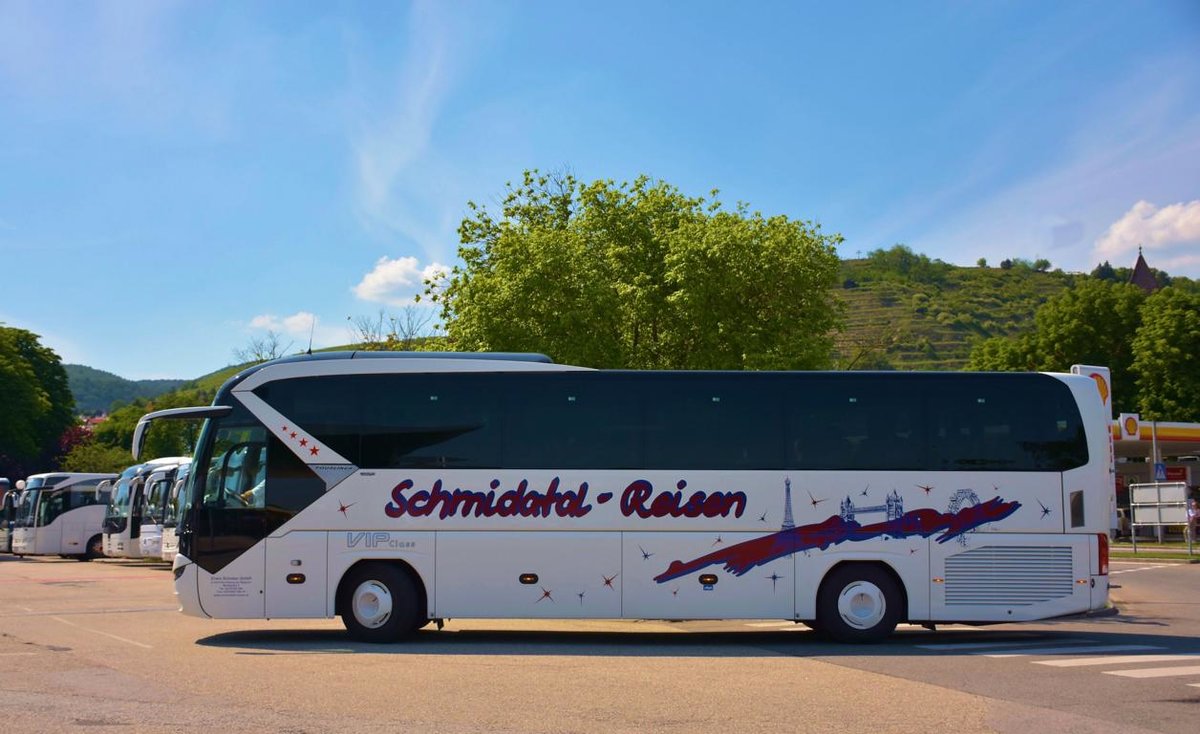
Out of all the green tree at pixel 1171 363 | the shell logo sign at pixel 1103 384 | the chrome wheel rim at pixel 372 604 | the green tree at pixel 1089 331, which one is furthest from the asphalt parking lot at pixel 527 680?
the green tree at pixel 1089 331

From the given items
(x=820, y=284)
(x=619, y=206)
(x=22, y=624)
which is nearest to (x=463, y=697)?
(x=22, y=624)

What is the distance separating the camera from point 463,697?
10117 mm

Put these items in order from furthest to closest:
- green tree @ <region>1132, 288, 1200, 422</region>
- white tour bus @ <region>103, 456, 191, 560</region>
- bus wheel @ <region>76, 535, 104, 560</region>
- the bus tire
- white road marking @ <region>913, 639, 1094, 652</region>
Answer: green tree @ <region>1132, 288, 1200, 422</region>, bus wheel @ <region>76, 535, 104, 560</region>, white tour bus @ <region>103, 456, 191, 560</region>, the bus tire, white road marking @ <region>913, 639, 1094, 652</region>

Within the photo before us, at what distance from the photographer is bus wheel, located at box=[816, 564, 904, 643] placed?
1498 cm

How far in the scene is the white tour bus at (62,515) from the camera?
44.1 metres

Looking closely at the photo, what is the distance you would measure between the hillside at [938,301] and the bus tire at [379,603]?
107m

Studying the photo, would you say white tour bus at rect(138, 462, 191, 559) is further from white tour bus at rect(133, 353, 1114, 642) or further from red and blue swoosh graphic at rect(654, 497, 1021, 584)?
red and blue swoosh graphic at rect(654, 497, 1021, 584)

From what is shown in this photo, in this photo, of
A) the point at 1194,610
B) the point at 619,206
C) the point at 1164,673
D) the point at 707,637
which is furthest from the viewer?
the point at 619,206

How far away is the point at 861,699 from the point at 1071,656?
4762mm

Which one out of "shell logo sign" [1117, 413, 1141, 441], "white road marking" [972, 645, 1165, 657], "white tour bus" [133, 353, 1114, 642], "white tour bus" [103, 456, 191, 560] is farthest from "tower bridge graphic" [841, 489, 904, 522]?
"shell logo sign" [1117, 413, 1141, 441]

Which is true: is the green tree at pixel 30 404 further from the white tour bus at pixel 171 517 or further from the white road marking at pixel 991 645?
the white road marking at pixel 991 645

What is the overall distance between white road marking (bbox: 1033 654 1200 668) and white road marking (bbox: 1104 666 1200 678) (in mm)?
570

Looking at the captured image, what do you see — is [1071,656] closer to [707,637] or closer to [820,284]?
[707,637]

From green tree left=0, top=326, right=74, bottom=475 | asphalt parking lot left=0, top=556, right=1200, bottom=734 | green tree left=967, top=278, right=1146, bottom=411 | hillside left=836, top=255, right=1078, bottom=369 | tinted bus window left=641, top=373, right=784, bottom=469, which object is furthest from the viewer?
hillside left=836, top=255, right=1078, bottom=369
